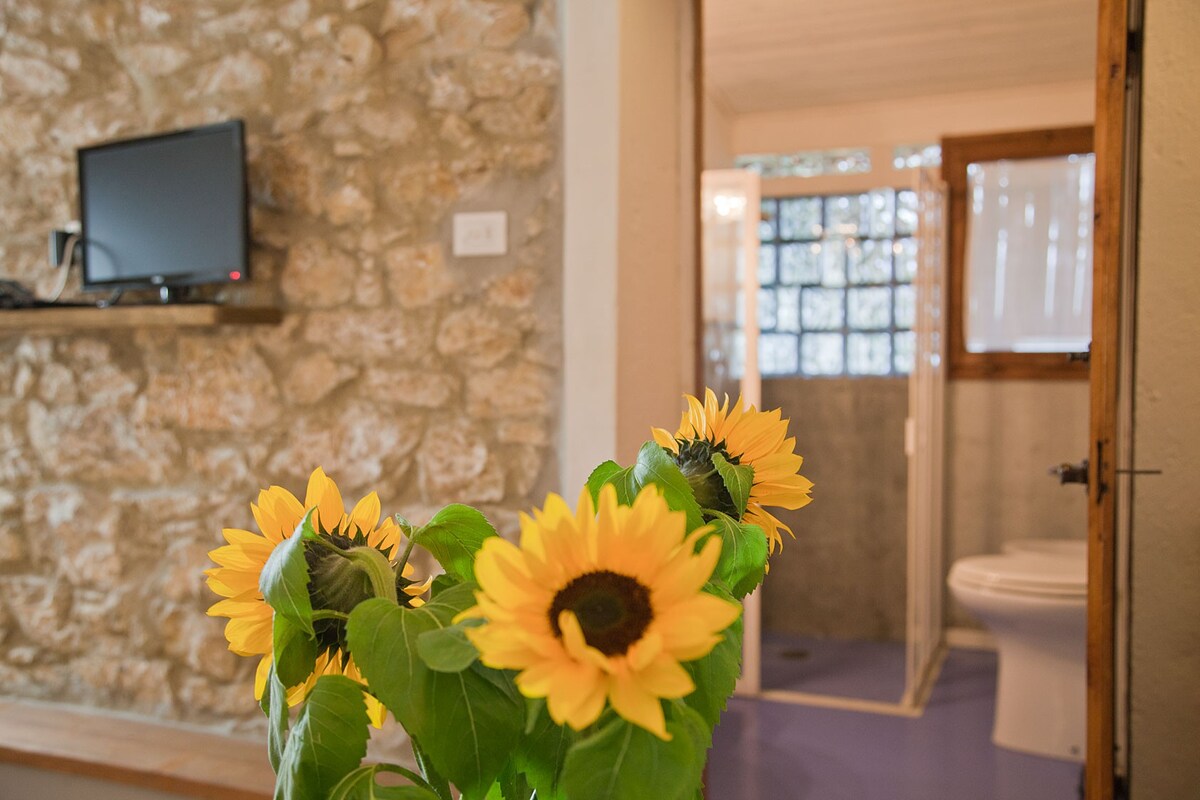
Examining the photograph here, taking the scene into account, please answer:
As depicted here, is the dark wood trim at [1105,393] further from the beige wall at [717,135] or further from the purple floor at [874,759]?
the beige wall at [717,135]

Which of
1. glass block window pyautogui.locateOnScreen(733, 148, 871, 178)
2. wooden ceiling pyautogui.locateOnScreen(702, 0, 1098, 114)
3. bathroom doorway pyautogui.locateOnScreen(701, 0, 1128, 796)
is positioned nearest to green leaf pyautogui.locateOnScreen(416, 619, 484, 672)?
wooden ceiling pyautogui.locateOnScreen(702, 0, 1098, 114)

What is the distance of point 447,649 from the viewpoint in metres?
0.40

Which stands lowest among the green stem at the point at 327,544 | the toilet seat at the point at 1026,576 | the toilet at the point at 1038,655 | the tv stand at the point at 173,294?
the toilet at the point at 1038,655

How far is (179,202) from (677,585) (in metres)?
2.58

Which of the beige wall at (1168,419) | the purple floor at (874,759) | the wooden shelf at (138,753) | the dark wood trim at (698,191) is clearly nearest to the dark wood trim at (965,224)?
the purple floor at (874,759)

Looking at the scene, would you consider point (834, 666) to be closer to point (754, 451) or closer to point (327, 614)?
point (754, 451)

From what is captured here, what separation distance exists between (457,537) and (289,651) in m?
0.10

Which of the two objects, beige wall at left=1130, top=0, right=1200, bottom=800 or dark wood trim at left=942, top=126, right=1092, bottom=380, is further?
dark wood trim at left=942, top=126, right=1092, bottom=380

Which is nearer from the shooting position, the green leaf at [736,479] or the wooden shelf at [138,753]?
the green leaf at [736,479]

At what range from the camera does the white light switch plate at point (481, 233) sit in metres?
2.35

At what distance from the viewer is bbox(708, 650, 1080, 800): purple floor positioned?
298 cm

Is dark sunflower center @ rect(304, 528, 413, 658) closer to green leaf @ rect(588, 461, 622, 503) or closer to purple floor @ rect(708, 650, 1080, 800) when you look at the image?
green leaf @ rect(588, 461, 622, 503)

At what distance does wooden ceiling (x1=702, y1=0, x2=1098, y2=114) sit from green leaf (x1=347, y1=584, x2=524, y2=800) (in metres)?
3.43

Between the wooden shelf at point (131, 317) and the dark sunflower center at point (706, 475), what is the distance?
7.05ft
